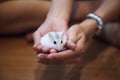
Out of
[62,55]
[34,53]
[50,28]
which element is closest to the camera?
[62,55]

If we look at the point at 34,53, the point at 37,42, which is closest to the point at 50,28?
the point at 37,42

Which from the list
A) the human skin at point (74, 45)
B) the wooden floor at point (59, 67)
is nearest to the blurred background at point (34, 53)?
the wooden floor at point (59, 67)

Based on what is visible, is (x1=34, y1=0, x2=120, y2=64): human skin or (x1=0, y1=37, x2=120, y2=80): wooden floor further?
(x1=0, y1=37, x2=120, y2=80): wooden floor

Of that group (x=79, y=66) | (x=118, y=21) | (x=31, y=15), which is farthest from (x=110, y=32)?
(x=31, y=15)

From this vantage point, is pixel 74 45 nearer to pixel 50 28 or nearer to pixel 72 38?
pixel 72 38

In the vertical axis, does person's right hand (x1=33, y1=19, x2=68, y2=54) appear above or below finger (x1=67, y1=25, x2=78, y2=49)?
above

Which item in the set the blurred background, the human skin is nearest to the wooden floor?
the blurred background

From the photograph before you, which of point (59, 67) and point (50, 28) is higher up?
point (50, 28)

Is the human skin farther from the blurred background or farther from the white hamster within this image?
the blurred background
